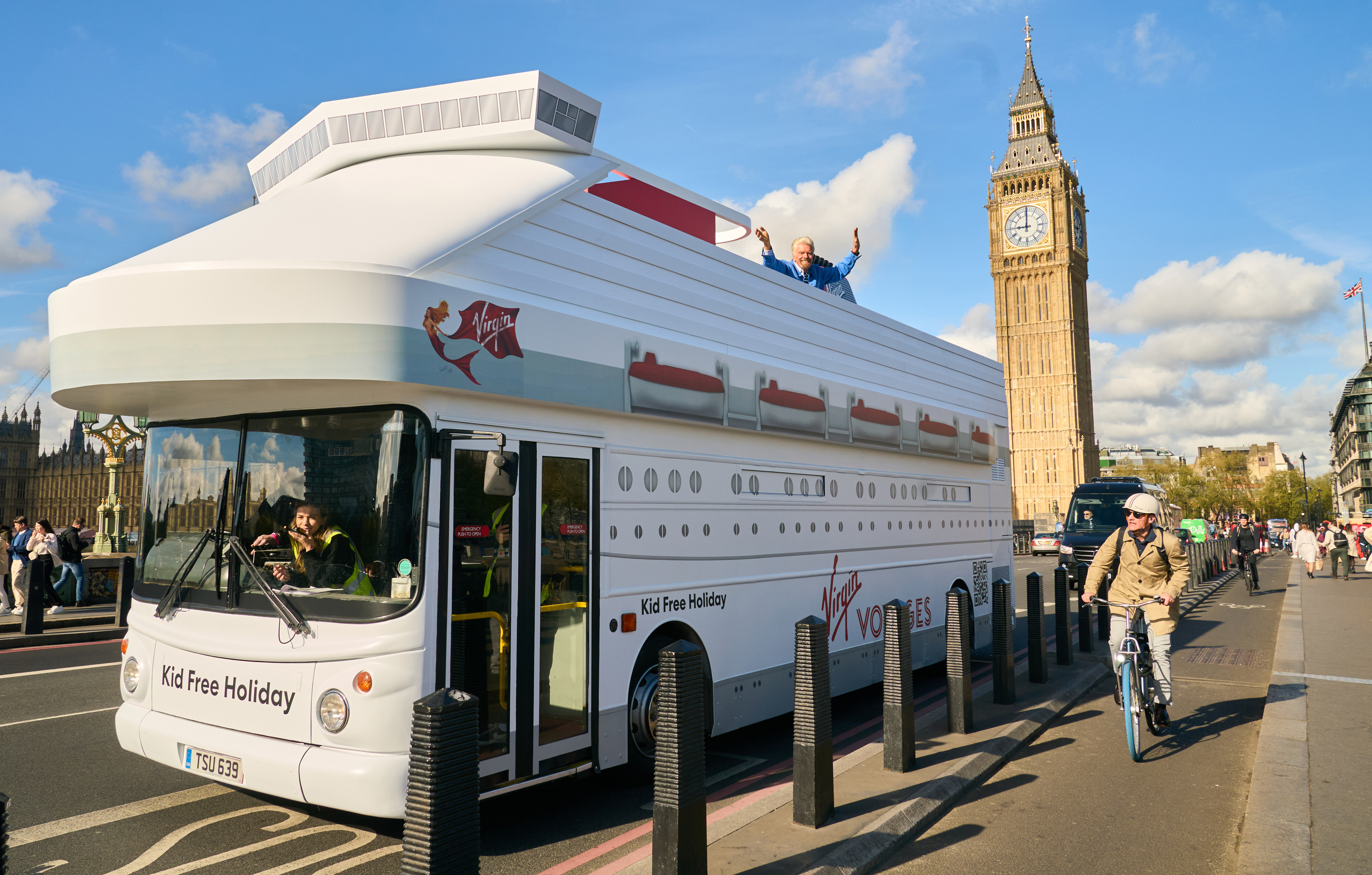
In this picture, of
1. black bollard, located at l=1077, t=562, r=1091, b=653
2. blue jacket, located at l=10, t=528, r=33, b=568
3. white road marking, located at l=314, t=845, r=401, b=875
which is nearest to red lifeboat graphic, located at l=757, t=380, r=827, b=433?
white road marking, located at l=314, t=845, r=401, b=875

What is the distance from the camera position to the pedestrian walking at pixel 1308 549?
2633cm

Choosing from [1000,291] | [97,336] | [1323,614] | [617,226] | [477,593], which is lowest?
[1323,614]

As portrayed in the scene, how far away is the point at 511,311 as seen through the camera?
15.5 feet

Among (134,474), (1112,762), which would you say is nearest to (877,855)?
(1112,762)

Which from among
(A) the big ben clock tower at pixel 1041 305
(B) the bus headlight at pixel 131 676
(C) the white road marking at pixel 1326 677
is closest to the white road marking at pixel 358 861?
(B) the bus headlight at pixel 131 676

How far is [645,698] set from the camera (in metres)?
5.48

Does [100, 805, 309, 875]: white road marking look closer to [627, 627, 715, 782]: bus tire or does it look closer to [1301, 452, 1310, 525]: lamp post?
[627, 627, 715, 782]: bus tire

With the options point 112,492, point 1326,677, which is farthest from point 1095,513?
point 112,492

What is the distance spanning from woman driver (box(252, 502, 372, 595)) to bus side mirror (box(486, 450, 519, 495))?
73 cm

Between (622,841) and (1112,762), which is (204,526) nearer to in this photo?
(622,841)

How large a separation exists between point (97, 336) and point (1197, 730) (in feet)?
27.3

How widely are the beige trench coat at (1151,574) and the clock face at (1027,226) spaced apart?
10508 cm

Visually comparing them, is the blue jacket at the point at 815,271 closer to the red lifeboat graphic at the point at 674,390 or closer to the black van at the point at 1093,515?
the red lifeboat graphic at the point at 674,390

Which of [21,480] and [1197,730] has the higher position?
[21,480]
